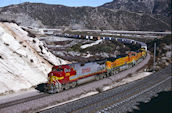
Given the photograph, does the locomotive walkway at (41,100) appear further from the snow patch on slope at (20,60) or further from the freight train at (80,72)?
the snow patch on slope at (20,60)

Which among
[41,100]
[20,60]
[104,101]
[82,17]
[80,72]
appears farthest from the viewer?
[82,17]

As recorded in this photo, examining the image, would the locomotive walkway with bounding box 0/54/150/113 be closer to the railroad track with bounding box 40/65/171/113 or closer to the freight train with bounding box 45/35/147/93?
the freight train with bounding box 45/35/147/93

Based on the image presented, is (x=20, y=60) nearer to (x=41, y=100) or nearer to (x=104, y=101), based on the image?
(x=41, y=100)

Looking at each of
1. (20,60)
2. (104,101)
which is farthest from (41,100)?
(20,60)

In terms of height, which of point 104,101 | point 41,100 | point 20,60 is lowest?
point 104,101

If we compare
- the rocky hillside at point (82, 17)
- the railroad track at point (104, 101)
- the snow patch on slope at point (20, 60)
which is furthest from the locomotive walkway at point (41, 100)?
the rocky hillside at point (82, 17)

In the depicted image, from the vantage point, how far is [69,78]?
22828 millimetres

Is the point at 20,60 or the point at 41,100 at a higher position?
the point at 20,60

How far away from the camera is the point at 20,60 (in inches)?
975

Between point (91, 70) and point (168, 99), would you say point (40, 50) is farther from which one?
point (168, 99)

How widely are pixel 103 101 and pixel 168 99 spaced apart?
21.9ft

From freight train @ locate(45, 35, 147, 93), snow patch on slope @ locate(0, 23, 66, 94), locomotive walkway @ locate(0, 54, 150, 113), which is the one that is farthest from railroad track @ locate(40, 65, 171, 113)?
snow patch on slope @ locate(0, 23, 66, 94)

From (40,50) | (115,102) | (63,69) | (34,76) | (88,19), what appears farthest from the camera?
(88,19)

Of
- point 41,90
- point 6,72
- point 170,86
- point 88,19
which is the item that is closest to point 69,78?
point 41,90
